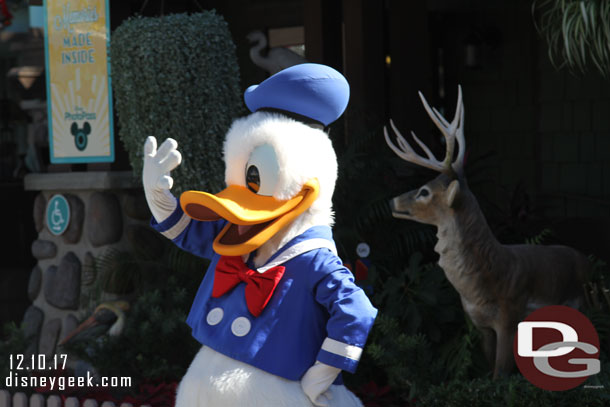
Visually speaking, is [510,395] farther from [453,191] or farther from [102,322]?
[102,322]

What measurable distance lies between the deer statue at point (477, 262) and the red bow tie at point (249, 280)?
125 cm

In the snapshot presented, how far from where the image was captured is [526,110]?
8.47 m

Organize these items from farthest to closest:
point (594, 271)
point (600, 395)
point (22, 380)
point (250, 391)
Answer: point (22, 380) → point (594, 271) → point (600, 395) → point (250, 391)

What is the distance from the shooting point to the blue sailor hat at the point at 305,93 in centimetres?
319

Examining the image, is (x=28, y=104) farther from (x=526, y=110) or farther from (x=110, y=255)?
(x=526, y=110)

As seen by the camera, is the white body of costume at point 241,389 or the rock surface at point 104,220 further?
the rock surface at point 104,220

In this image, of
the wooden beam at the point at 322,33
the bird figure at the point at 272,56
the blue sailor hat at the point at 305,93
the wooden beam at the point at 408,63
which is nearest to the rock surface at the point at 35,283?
the bird figure at the point at 272,56

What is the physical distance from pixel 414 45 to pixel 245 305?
12.3 feet

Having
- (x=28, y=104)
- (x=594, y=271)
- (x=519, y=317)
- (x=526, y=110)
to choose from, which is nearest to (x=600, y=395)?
(x=519, y=317)

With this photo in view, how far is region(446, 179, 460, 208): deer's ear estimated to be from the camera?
4059mm

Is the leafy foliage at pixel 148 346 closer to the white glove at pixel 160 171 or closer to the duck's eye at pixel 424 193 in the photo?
the duck's eye at pixel 424 193

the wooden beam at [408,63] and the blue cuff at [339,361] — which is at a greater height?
the wooden beam at [408,63]

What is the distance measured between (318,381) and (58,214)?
138 inches
